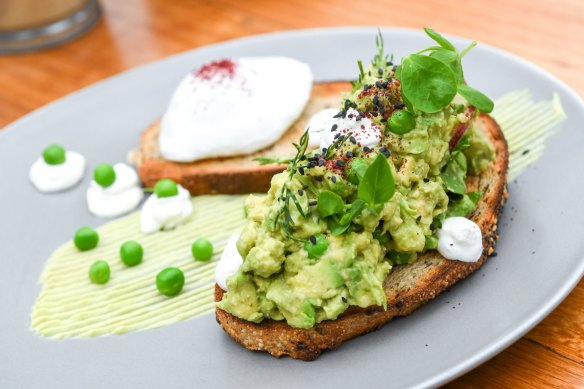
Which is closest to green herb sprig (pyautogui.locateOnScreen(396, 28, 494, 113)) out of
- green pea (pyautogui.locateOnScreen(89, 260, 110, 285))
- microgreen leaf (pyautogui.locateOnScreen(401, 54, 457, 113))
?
microgreen leaf (pyautogui.locateOnScreen(401, 54, 457, 113))

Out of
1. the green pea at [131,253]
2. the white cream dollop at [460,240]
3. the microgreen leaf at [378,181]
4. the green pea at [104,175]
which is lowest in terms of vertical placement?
the green pea at [104,175]

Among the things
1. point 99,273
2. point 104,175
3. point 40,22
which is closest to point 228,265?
point 99,273

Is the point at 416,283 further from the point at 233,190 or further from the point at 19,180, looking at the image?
the point at 19,180

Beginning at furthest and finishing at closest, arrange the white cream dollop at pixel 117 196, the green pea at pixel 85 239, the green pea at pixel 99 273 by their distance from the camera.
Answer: the white cream dollop at pixel 117 196 → the green pea at pixel 85 239 → the green pea at pixel 99 273

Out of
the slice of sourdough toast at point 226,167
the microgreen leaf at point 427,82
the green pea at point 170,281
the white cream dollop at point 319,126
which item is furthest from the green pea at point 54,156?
the microgreen leaf at point 427,82

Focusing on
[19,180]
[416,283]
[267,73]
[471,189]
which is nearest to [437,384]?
[416,283]

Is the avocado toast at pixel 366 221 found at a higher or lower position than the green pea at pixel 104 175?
higher

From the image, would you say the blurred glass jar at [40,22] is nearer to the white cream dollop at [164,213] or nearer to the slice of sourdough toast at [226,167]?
the slice of sourdough toast at [226,167]

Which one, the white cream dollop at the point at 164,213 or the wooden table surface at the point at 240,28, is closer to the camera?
the white cream dollop at the point at 164,213
